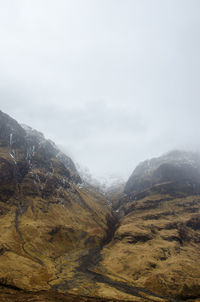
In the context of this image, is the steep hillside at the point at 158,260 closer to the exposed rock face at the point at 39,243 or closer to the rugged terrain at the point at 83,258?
the rugged terrain at the point at 83,258

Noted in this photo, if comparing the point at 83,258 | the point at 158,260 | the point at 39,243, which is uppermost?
the point at 39,243

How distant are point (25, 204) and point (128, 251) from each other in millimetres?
102536

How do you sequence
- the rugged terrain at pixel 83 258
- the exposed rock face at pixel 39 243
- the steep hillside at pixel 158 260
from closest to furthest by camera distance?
the rugged terrain at pixel 83 258 → the exposed rock face at pixel 39 243 → the steep hillside at pixel 158 260

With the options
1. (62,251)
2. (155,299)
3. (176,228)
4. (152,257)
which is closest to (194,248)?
(176,228)

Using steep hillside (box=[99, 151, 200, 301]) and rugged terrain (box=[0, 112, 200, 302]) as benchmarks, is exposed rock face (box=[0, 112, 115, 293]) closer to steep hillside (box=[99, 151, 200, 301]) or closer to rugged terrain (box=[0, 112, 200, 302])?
rugged terrain (box=[0, 112, 200, 302])

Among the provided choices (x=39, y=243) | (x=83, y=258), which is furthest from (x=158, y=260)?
(x=39, y=243)

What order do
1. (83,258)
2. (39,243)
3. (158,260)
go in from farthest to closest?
(39,243) < (83,258) < (158,260)

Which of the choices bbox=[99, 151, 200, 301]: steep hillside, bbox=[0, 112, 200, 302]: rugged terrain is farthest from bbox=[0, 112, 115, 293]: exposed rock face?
bbox=[99, 151, 200, 301]: steep hillside

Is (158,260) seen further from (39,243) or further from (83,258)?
(39,243)

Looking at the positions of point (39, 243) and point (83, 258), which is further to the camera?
point (39, 243)

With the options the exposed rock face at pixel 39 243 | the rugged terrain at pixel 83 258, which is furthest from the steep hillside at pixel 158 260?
the exposed rock face at pixel 39 243

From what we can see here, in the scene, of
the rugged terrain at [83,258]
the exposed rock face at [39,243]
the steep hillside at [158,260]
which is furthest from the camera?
the steep hillside at [158,260]

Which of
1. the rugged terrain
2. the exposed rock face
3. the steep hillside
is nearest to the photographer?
the rugged terrain

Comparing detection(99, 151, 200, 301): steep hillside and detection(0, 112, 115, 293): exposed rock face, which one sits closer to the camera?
detection(0, 112, 115, 293): exposed rock face
